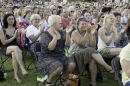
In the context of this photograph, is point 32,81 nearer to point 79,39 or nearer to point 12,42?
point 12,42

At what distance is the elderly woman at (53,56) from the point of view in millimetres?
3919

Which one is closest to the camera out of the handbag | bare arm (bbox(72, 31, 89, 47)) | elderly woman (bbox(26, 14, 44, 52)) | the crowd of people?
the crowd of people

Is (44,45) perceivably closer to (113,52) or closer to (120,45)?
(113,52)

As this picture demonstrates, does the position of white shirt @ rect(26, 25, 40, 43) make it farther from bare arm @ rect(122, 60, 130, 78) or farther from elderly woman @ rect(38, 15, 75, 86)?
bare arm @ rect(122, 60, 130, 78)

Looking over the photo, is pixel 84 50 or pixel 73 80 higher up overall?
pixel 84 50

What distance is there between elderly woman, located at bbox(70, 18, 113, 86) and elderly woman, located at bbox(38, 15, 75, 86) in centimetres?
24

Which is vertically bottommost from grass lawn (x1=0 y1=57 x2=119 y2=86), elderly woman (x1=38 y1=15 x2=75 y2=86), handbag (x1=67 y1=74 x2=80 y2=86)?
grass lawn (x1=0 y1=57 x2=119 y2=86)

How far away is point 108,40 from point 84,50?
0.75m

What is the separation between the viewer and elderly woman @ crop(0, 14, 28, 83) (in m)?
4.64

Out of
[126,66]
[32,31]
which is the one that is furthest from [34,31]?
[126,66]

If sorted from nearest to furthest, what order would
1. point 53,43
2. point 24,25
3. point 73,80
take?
1. point 53,43
2. point 73,80
3. point 24,25

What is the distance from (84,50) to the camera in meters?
4.22

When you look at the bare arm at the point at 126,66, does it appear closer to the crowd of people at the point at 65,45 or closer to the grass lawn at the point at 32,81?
the crowd of people at the point at 65,45

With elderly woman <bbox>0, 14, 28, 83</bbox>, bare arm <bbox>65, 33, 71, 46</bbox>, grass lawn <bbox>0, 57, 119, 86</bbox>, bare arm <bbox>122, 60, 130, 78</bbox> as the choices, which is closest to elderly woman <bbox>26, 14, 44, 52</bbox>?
elderly woman <bbox>0, 14, 28, 83</bbox>
